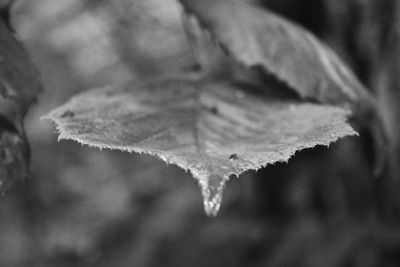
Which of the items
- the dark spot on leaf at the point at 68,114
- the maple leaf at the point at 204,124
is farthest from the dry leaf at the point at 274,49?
the dark spot on leaf at the point at 68,114

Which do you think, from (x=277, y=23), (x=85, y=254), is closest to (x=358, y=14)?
(x=277, y=23)

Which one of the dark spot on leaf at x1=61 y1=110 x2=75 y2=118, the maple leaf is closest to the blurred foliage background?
the maple leaf

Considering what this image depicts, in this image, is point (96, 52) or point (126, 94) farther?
point (96, 52)

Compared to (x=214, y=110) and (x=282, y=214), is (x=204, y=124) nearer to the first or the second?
(x=214, y=110)

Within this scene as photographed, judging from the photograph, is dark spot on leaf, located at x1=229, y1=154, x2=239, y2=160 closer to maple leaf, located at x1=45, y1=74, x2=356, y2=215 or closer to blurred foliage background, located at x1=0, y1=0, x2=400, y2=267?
maple leaf, located at x1=45, y1=74, x2=356, y2=215

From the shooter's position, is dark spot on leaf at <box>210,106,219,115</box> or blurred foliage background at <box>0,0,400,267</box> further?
blurred foliage background at <box>0,0,400,267</box>

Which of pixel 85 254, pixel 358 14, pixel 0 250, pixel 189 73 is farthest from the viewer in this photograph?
pixel 0 250

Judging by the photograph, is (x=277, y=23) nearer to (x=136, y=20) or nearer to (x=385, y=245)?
(x=385, y=245)

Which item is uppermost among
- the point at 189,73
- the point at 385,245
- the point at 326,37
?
the point at 189,73
